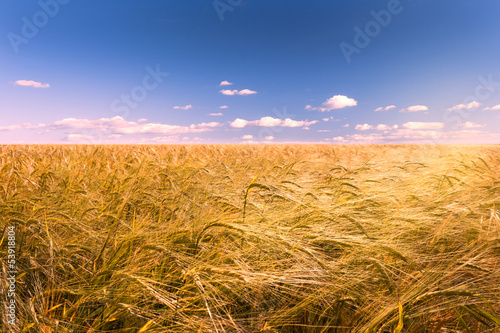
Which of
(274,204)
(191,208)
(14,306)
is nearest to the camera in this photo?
(14,306)

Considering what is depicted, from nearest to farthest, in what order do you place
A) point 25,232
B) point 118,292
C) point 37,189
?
point 118,292 → point 25,232 → point 37,189

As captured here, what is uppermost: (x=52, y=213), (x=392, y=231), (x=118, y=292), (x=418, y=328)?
(x=52, y=213)

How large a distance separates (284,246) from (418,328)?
585 mm

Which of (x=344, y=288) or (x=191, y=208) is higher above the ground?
(x=191, y=208)

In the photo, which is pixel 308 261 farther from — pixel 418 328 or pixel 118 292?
pixel 118 292

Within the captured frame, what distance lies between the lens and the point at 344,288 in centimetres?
100

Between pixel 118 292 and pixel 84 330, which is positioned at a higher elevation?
pixel 118 292

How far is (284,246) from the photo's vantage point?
1162mm

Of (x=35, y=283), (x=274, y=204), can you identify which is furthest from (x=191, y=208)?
(x=35, y=283)

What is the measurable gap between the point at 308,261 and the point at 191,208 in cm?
98

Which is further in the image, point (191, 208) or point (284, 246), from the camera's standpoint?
point (191, 208)

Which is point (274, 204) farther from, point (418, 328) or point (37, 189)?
point (37, 189)

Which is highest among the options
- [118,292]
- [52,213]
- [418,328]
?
[52,213]

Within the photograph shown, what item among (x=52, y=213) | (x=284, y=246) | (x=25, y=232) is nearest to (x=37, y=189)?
(x=52, y=213)
